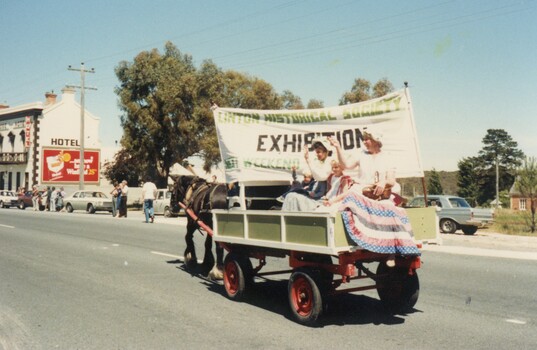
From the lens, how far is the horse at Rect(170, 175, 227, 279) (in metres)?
9.57

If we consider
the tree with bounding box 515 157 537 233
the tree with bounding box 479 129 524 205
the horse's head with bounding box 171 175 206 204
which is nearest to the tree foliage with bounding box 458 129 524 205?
the tree with bounding box 479 129 524 205

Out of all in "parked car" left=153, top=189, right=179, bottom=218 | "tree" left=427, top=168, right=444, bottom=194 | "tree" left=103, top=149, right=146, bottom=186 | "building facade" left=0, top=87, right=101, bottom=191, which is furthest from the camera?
"tree" left=427, top=168, right=444, bottom=194

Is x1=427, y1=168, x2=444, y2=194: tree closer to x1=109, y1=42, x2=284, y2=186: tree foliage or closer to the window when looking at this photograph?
x1=109, y1=42, x2=284, y2=186: tree foliage

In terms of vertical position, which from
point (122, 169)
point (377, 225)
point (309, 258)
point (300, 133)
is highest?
point (122, 169)

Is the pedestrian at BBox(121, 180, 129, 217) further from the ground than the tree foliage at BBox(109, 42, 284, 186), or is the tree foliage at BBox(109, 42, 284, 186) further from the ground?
the tree foliage at BBox(109, 42, 284, 186)

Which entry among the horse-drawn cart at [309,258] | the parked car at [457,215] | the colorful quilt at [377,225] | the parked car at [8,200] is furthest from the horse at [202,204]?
the parked car at [8,200]

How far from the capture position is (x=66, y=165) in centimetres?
5644

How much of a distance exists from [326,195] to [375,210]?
1167mm

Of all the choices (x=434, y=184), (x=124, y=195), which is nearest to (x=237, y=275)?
(x=124, y=195)

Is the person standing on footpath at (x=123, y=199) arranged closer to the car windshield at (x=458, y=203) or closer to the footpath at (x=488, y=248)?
the car windshield at (x=458, y=203)

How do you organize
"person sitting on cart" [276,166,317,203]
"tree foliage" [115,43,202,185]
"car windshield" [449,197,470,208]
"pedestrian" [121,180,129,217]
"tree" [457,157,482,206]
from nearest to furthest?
"person sitting on cart" [276,166,317,203] < "car windshield" [449,197,470,208] < "pedestrian" [121,180,129,217] < "tree foliage" [115,43,202,185] < "tree" [457,157,482,206]

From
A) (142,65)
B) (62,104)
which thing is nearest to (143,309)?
(142,65)

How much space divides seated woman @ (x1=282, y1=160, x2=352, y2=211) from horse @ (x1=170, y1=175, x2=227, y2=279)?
7.65 ft

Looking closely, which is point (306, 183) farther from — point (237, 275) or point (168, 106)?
point (168, 106)
